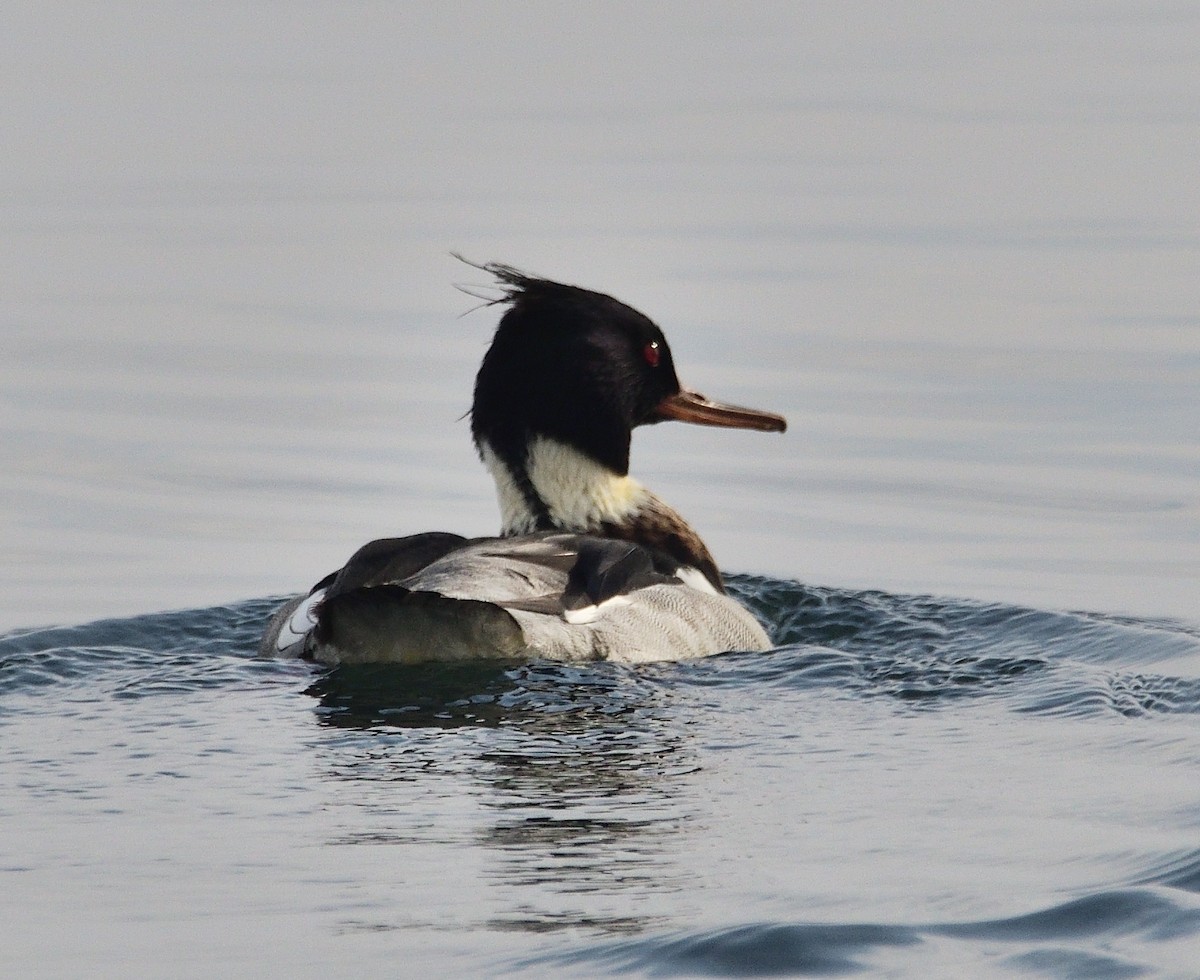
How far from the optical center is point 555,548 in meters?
9.46

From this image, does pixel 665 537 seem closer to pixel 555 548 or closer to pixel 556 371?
pixel 556 371

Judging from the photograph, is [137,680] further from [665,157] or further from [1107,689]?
[665,157]

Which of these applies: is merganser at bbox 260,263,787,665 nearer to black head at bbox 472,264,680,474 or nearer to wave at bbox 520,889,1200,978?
black head at bbox 472,264,680,474

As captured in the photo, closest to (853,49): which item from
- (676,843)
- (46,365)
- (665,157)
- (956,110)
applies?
(956,110)

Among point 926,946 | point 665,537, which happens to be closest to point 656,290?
point 665,537

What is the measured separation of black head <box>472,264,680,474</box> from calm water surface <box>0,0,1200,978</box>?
1.38 meters

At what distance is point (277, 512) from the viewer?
1290 centimetres

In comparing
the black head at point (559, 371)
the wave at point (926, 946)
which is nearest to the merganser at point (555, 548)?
the black head at point (559, 371)

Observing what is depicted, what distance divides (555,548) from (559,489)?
122cm

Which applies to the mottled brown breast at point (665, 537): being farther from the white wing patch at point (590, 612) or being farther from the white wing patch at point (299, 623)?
the white wing patch at point (299, 623)

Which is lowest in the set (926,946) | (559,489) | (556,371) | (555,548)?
(926,946)

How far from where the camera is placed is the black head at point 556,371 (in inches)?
414

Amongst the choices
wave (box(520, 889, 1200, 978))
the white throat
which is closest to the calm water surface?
wave (box(520, 889, 1200, 978))

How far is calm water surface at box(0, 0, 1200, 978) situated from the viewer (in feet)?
21.0
